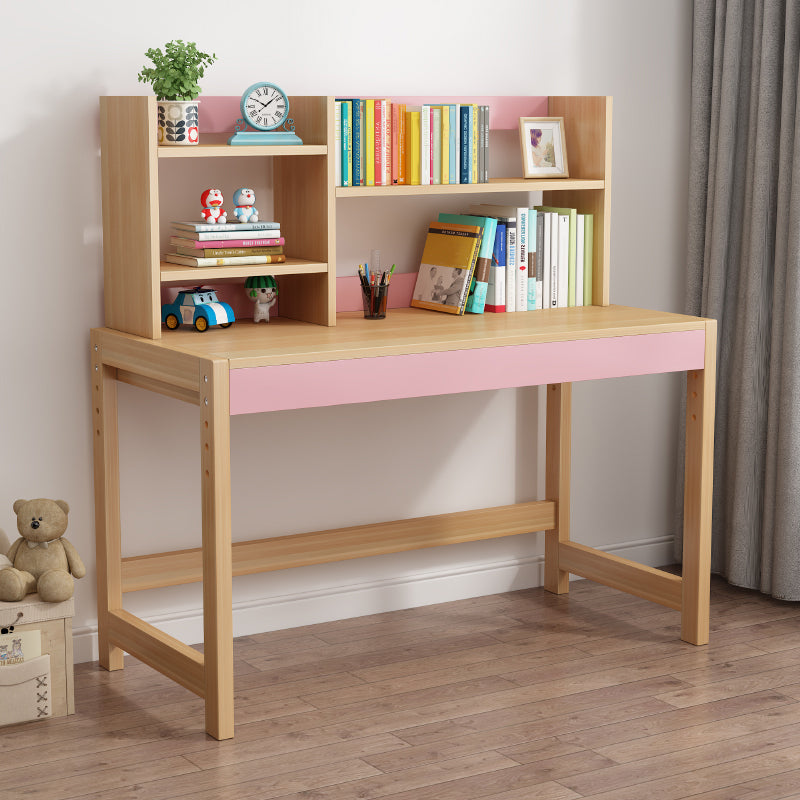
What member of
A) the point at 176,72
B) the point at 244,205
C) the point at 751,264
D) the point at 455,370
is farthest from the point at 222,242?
the point at 751,264

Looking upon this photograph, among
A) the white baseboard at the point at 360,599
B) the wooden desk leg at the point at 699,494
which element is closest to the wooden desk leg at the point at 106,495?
the white baseboard at the point at 360,599

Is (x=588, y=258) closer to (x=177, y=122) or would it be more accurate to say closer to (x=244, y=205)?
(x=244, y=205)

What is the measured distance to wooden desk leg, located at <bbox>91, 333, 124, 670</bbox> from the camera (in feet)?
8.83

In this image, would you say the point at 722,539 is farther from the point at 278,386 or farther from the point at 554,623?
the point at 278,386

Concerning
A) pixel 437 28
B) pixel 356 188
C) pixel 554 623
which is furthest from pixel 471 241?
pixel 554 623

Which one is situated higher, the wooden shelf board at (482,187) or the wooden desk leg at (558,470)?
the wooden shelf board at (482,187)

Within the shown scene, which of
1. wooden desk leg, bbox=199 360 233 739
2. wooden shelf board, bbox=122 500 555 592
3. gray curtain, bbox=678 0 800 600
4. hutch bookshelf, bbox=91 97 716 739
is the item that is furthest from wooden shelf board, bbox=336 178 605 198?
wooden shelf board, bbox=122 500 555 592

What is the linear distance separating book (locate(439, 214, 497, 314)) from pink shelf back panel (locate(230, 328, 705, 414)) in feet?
0.97

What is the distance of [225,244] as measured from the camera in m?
2.64

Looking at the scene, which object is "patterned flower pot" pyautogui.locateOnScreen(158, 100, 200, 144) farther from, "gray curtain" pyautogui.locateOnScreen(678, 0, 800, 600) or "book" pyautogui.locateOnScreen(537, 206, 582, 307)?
"gray curtain" pyautogui.locateOnScreen(678, 0, 800, 600)

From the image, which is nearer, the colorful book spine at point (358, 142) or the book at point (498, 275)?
the colorful book spine at point (358, 142)

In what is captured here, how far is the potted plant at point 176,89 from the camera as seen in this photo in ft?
8.36

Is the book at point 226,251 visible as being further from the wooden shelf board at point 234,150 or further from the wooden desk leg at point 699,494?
the wooden desk leg at point 699,494

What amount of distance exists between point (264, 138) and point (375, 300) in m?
0.47
